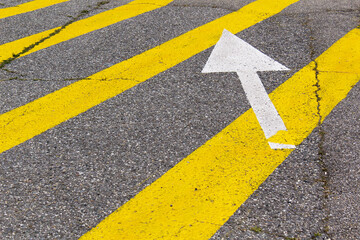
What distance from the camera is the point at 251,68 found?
4090 millimetres

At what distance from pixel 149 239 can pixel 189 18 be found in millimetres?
3501

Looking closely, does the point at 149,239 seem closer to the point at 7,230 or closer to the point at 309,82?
the point at 7,230

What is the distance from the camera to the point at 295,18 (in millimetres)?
5219

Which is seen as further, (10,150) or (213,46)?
(213,46)

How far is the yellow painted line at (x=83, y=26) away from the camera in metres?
4.58

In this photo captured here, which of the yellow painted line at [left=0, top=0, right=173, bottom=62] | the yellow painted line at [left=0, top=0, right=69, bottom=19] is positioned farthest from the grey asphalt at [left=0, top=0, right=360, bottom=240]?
the yellow painted line at [left=0, top=0, right=69, bottom=19]

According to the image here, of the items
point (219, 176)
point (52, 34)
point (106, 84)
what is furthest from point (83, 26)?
point (219, 176)

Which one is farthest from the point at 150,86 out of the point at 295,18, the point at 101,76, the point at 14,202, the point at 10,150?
the point at 295,18

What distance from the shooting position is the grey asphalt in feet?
8.09

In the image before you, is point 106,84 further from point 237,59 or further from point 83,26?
point 83,26

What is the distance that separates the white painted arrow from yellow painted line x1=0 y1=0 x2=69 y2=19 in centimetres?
255

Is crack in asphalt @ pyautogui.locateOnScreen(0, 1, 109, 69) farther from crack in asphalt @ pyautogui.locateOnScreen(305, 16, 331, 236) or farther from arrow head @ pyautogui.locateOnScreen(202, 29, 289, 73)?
crack in asphalt @ pyautogui.locateOnScreen(305, 16, 331, 236)

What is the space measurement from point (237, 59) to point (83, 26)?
1.96m

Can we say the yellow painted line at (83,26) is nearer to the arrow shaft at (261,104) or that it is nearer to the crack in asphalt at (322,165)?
the arrow shaft at (261,104)
